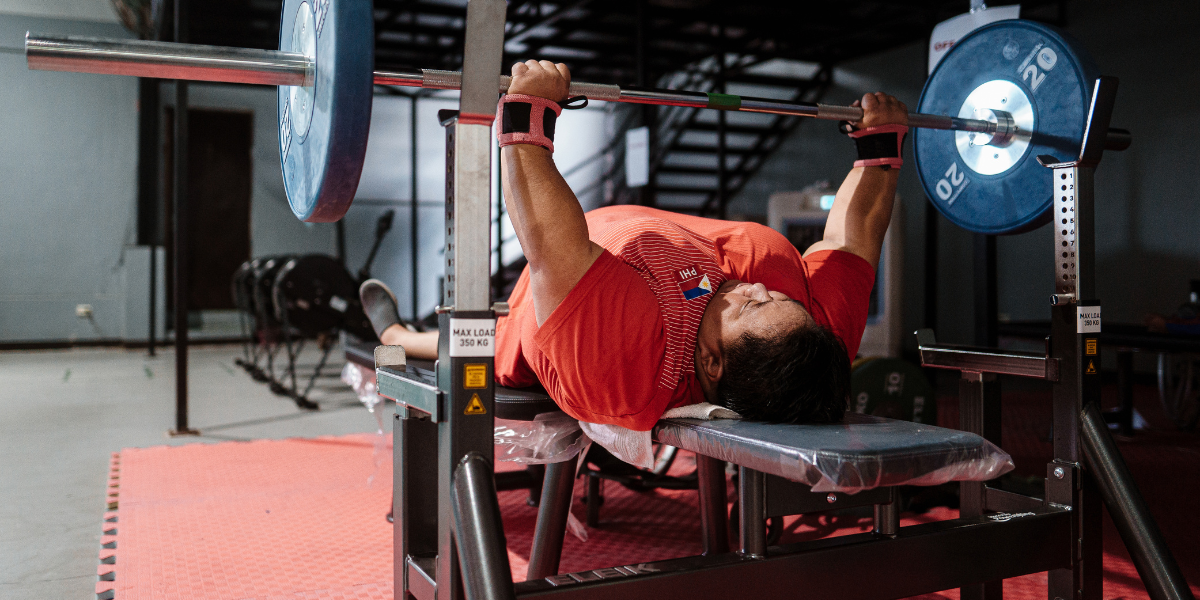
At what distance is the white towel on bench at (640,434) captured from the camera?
55.7 inches

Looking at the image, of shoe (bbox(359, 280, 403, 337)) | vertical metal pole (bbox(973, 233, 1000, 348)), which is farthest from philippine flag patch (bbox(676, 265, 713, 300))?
vertical metal pole (bbox(973, 233, 1000, 348))

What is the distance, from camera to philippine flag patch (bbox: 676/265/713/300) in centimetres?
152

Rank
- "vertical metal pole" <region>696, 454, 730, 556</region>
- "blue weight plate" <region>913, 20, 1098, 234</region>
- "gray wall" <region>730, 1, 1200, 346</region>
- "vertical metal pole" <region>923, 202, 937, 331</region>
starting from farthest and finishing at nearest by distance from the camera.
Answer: "vertical metal pole" <region>923, 202, 937, 331</region> < "gray wall" <region>730, 1, 1200, 346</region> < "vertical metal pole" <region>696, 454, 730, 556</region> < "blue weight plate" <region>913, 20, 1098, 234</region>

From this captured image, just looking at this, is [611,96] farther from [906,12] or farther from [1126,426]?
[906,12]

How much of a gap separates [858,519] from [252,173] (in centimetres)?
819

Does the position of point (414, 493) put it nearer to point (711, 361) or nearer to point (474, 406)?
point (474, 406)

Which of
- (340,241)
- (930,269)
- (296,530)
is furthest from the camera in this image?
(340,241)

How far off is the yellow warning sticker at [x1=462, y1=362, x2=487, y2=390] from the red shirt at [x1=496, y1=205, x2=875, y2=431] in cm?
21

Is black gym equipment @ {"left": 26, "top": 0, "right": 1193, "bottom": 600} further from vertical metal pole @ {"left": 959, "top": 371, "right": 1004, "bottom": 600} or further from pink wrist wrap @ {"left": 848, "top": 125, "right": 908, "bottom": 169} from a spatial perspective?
pink wrist wrap @ {"left": 848, "top": 125, "right": 908, "bottom": 169}

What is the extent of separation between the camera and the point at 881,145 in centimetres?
190

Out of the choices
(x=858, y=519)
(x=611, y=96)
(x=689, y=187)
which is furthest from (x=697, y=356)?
(x=689, y=187)

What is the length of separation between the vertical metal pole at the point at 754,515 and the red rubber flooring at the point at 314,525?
905mm

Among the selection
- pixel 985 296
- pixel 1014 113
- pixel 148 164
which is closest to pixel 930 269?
pixel 985 296

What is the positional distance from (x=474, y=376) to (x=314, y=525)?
1.55 meters
